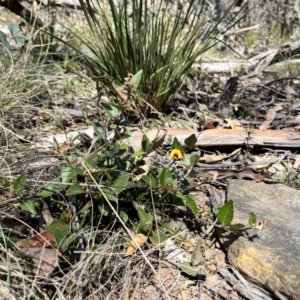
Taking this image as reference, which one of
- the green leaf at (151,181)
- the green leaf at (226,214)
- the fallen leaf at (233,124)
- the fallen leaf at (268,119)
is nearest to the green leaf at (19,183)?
the green leaf at (151,181)

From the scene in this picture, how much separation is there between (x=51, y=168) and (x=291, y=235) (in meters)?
0.86

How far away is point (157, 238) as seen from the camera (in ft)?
4.96

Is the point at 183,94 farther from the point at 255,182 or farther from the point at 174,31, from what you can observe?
the point at 255,182

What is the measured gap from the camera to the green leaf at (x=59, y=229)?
1.37 m

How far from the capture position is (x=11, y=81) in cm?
232

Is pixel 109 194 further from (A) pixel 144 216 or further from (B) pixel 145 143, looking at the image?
(B) pixel 145 143

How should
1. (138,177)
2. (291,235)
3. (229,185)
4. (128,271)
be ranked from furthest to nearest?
(229,185), (138,177), (291,235), (128,271)

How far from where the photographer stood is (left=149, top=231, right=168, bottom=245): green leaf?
4.93ft

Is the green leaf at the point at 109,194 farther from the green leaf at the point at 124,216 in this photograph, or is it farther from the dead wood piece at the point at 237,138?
the dead wood piece at the point at 237,138

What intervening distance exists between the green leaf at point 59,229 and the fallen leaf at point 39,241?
0.9 inches

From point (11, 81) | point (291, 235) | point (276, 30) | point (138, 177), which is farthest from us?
point (276, 30)

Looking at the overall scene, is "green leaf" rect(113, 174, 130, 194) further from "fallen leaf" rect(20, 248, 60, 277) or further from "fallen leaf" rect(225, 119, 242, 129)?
"fallen leaf" rect(225, 119, 242, 129)

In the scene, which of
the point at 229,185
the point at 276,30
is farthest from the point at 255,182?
the point at 276,30

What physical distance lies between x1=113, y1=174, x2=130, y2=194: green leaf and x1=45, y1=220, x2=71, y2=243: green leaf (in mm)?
192
